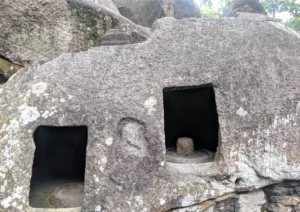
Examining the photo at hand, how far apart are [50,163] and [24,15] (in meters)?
2.03

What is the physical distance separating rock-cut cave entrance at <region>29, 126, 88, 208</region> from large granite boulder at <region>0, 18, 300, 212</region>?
23.8 inches

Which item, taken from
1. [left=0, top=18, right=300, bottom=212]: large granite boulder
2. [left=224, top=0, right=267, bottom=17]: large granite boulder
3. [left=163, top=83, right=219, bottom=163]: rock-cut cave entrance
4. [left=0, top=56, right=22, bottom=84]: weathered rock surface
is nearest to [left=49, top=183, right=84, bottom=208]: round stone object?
[left=0, top=18, right=300, bottom=212]: large granite boulder

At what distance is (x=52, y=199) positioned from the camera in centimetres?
267

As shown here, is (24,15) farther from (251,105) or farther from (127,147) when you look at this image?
(251,105)

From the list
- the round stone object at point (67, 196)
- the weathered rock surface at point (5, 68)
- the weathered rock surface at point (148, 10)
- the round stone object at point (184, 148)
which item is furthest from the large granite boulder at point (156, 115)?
the weathered rock surface at point (148, 10)

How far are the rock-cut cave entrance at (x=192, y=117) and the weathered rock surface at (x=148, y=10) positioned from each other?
2.93m

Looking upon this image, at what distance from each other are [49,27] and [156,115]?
88.3 inches

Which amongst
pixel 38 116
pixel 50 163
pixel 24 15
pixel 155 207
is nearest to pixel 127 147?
pixel 155 207

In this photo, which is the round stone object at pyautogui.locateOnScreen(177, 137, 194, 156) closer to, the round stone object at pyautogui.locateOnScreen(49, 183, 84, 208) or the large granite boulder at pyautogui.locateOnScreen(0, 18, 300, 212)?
the large granite boulder at pyautogui.locateOnScreen(0, 18, 300, 212)

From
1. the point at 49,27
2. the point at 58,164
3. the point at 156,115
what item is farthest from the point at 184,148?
the point at 49,27

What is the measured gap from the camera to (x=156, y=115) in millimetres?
2434

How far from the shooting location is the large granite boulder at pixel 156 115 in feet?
7.45

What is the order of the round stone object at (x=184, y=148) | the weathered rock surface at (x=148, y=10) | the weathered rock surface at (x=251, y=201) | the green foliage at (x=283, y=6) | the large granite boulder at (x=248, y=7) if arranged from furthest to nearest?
the green foliage at (x=283, y=6) → the weathered rock surface at (x=148, y=10) → the large granite boulder at (x=248, y=7) → the round stone object at (x=184, y=148) → the weathered rock surface at (x=251, y=201)

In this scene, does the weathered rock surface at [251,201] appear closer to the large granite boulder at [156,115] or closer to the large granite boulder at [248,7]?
the large granite boulder at [156,115]
